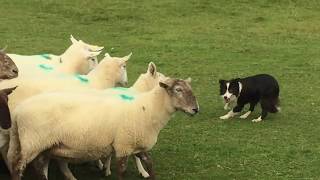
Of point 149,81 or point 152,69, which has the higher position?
point 152,69

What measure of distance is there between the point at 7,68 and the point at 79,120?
178 centimetres

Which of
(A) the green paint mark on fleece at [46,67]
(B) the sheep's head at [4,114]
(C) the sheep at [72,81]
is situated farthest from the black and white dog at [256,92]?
(B) the sheep's head at [4,114]

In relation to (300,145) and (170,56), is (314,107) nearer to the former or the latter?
(300,145)

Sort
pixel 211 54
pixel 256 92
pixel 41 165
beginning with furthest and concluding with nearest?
pixel 211 54 → pixel 256 92 → pixel 41 165

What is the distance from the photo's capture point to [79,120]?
711 cm

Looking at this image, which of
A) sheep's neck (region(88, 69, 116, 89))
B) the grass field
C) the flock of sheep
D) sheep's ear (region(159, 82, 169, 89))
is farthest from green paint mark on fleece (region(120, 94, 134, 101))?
the grass field

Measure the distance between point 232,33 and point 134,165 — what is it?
1311cm

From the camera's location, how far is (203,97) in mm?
12891

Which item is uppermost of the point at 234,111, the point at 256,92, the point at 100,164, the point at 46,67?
the point at 46,67

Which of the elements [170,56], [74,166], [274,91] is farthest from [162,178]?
[170,56]

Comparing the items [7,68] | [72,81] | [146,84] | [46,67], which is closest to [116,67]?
[146,84]

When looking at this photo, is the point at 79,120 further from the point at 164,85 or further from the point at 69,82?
the point at 69,82

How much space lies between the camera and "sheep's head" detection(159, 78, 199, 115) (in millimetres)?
7465

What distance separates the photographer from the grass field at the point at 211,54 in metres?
8.92
